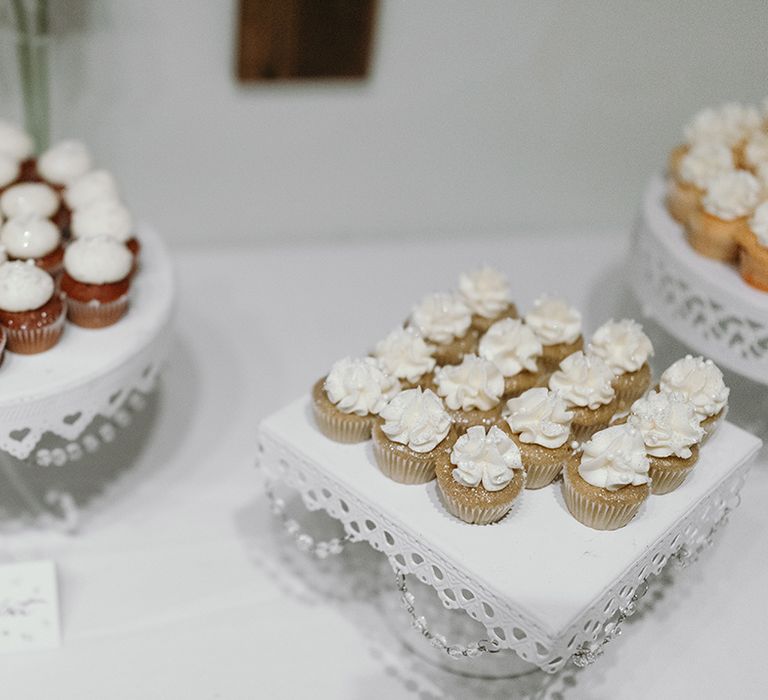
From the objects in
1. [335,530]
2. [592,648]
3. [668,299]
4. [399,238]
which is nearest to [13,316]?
[335,530]

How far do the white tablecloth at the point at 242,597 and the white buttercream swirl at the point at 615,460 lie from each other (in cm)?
29

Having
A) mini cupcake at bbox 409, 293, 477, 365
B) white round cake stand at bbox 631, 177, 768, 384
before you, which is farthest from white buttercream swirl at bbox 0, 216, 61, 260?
white round cake stand at bbox 631, 177, 768, 384

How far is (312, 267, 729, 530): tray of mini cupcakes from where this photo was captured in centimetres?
124

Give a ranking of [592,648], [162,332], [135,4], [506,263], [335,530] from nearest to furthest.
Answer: [592,648] → [162,332] → [335,530] → [135,4] → [506,263]

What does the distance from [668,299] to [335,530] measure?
643 millimetres

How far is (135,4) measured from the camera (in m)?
1.97

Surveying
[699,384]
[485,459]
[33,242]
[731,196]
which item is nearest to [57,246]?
[33,242]

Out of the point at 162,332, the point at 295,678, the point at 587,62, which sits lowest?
the point at 295,678

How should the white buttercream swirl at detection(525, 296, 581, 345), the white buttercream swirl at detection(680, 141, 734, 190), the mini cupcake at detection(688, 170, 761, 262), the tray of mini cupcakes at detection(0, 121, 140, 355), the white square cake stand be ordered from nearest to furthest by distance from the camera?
the white square cake stand, the tray of mini cupcakes at detection(0, 121, 140, 355), the white buttercream swirl at detection(525, 296, 581, 345), the mini cupcake at detection(688, 170, 761, 262), the white buttercream swirl at detection(680, 141, 734, 190)

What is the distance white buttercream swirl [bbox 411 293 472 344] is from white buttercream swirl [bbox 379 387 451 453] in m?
0.17

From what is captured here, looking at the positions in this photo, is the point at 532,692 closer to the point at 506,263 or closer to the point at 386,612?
the point at 386,612

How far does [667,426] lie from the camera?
1288mm

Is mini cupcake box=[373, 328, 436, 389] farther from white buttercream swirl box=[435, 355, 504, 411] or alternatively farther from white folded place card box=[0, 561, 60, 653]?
white folded place card box=[0, 561, 60, 653]

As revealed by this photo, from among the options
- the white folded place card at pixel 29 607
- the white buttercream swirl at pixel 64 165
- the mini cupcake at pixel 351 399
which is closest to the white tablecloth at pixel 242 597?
the white folded place card at pixel 29 607
